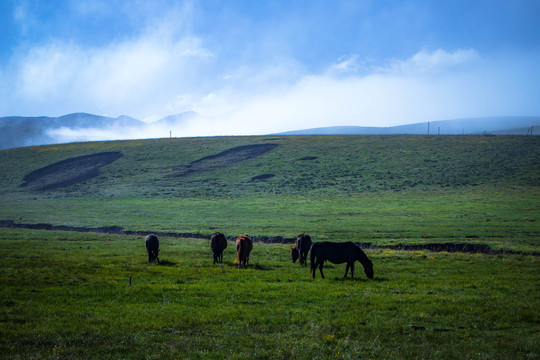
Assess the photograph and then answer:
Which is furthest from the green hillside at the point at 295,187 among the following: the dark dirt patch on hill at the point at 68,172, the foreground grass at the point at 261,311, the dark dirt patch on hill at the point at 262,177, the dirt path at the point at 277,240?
the foreground grass at the point at 261,311

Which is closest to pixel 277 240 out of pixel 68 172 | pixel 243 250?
pixel 243 250

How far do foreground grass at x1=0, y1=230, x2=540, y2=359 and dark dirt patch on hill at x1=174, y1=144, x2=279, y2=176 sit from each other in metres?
64.2

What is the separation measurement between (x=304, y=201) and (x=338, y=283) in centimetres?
4083

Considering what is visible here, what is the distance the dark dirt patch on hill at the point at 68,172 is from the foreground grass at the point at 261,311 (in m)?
67.2

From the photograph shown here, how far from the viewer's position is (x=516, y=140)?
298ft

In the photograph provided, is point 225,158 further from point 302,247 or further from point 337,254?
point 337,254

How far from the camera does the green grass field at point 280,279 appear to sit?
9984 mm

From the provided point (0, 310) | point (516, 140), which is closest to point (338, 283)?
point (0, 310)

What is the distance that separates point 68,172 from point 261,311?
89602 mm

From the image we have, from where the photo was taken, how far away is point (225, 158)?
9406 cm

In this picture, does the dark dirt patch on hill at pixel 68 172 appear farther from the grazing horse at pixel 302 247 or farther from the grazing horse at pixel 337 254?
the grazing horse at pixel 337 254

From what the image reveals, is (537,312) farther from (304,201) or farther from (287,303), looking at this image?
(304,201)

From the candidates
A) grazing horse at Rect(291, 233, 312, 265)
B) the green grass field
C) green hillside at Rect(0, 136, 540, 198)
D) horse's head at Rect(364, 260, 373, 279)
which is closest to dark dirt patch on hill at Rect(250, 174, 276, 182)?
green hillside at Rect(0, 136, 540, 198)

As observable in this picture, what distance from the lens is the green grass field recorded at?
998 centimetres
